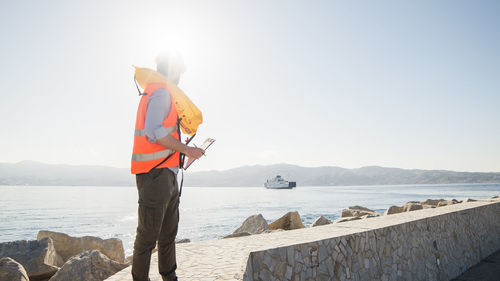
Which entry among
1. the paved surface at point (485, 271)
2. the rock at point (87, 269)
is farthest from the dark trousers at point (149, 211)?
the paved surface at point (485, 271)

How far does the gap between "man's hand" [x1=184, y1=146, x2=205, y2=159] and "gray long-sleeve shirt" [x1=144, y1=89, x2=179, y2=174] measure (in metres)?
0.20

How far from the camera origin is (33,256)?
17.5 feet

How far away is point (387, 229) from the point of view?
4.57 metres

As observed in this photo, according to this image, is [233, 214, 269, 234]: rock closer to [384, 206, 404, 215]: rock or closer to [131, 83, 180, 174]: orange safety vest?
[384, 206, 404, 215]: rock

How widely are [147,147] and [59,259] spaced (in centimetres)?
600

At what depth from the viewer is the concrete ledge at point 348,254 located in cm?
310

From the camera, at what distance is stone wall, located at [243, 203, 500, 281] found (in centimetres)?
312

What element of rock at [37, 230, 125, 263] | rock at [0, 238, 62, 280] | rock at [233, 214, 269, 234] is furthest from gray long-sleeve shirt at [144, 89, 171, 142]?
rock at [233, 214, 269, 234]

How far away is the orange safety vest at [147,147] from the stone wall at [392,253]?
4.15ft

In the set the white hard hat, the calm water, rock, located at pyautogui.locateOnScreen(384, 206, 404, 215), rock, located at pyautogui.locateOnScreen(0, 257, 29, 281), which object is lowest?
the calm water

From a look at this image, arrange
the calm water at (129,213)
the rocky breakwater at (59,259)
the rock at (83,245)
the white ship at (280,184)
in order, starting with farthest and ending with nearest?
the white ship at (280,184), the calm water at (129,213), the rock at (83,245), the rocky breakwater at (59,259)

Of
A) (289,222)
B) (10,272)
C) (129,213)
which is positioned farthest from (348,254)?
(129,213)

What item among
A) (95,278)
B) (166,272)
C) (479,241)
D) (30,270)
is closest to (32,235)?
(30,270)

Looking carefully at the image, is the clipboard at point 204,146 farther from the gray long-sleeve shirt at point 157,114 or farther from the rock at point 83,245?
the rock at point 83,245
